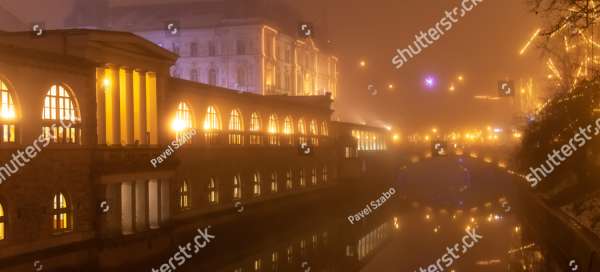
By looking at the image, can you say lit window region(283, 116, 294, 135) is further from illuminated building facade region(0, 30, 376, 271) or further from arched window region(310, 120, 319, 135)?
illuminated building facade region(0, 30, 376, 271)

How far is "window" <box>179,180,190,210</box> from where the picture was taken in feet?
134

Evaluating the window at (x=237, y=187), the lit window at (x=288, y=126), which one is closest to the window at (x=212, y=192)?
the window at (x=237, y=187)

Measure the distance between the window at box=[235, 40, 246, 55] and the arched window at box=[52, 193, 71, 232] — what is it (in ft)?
211

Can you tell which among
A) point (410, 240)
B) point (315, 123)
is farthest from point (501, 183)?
point (410, 240)

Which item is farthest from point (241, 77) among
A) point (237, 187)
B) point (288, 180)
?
point (237, 187)

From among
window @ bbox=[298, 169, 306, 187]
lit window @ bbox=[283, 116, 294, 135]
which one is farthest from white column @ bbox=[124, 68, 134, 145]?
window @ bbox=[298, 169, 306, 187]

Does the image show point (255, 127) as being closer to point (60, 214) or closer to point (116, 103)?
point (116, 103)

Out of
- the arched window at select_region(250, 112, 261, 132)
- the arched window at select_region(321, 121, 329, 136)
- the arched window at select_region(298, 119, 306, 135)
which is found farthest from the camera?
the arched window at select_region(321, 121, 329, 136)

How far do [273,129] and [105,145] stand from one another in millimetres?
24976

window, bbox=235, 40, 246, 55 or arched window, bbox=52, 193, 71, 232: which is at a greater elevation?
window, bbox=235, 40, 246, 55

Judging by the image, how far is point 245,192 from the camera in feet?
164

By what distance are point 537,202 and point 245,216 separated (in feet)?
60.8

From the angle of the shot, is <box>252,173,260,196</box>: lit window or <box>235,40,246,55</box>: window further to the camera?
<box>235,40,246,55</box>: window

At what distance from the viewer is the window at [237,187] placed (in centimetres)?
4862
